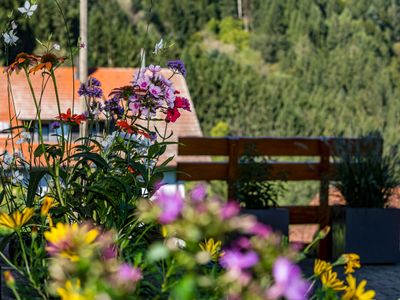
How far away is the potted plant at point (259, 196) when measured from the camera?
4488 millimetres

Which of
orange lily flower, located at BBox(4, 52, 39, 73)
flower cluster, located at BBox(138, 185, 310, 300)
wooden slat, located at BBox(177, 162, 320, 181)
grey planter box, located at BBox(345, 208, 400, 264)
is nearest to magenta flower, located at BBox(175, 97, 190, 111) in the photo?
orange lily flower, located at BBox(4, 52, 39, 73)

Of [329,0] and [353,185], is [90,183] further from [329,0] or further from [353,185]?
[329,0]

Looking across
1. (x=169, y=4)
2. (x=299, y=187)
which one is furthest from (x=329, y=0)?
A: (x=299, y=187)

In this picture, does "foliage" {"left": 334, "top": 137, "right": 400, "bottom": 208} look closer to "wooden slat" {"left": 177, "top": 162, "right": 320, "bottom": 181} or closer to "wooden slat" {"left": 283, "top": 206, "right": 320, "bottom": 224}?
"wooden slat" {"left": 177, "top": 162, "right": 320, "bottom": 181}

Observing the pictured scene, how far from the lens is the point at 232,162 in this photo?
508 centimetres

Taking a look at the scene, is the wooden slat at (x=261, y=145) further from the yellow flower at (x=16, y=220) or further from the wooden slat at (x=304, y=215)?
the yellow flower at (x=16, y=220)

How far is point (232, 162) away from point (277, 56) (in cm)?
4172

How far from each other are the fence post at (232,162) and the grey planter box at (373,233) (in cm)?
81

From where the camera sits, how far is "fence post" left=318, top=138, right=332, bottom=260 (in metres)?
4.86

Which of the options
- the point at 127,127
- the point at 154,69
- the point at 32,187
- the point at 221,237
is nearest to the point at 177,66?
the point at 154,69

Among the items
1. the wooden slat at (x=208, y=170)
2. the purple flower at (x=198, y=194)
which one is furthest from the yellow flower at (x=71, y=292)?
the wooden slat at (x=208, y=170)

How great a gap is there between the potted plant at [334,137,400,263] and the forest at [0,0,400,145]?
61.8 ft

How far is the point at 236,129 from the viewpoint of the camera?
31922 millimetres

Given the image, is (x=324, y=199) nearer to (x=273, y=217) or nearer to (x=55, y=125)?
(x=273, y=217)
